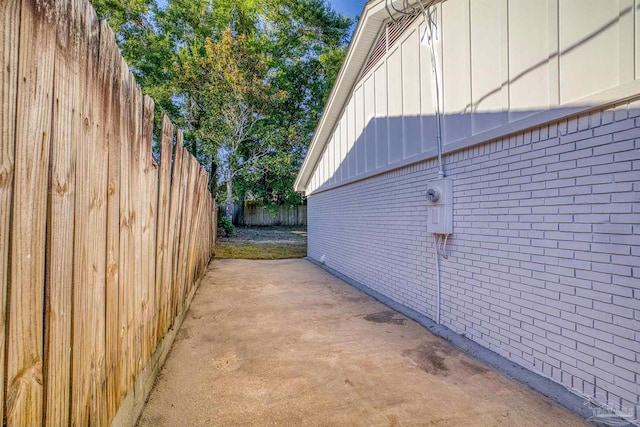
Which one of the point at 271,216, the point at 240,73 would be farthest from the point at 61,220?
the point at 271,216

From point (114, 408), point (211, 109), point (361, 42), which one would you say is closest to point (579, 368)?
point (114, 408)

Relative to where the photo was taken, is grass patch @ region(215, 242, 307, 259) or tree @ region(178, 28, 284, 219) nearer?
grass patch @ region(215, 242, 307, 259)

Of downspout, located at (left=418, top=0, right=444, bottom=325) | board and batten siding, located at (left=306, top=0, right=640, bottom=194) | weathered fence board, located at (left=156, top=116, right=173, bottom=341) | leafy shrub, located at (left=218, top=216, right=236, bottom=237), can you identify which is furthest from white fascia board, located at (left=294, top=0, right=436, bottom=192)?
leafy shrub, located at (left=218, top=216, right=236, bottom=237)

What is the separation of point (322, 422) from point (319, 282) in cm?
424

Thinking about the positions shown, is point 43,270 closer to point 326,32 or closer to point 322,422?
point 322,422

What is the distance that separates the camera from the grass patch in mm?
9648

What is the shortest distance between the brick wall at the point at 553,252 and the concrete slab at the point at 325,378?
1.22ft

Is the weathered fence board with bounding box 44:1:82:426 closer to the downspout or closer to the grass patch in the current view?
the downspout

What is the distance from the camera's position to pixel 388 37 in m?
5.16

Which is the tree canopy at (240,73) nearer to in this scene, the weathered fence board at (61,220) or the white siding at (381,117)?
the white siding at (381,117)

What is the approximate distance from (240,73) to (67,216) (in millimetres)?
15075

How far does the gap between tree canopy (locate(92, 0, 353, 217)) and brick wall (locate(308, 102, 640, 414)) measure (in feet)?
42.5

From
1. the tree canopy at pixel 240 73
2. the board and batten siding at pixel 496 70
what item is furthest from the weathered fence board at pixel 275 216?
the board and batten siding at pixel 496 70

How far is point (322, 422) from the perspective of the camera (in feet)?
6.57
